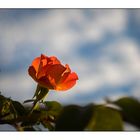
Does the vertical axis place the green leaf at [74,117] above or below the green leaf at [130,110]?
below

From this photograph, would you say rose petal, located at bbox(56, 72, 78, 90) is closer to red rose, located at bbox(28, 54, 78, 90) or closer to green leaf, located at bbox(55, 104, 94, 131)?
red rose, located at bbox(28, 54, 78, 90)

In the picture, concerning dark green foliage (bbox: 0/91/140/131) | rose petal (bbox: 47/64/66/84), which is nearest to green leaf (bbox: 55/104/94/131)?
dark green foliage (bbox: 0/91/140/131)

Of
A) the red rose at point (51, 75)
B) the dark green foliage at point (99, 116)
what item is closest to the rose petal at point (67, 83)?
the red rose at point (51, 75)

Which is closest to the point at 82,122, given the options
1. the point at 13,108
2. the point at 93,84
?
the point at 13,108

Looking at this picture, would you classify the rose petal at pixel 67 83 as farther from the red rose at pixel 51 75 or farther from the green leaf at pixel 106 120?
the green leaf at pixel 106 120

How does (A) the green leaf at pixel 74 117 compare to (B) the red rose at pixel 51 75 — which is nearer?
(A) the green leaf at pixel 74 117

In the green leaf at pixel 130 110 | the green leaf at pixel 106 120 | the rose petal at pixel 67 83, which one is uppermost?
the green leaf at pixel 130 110
